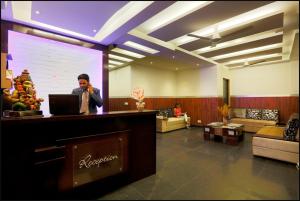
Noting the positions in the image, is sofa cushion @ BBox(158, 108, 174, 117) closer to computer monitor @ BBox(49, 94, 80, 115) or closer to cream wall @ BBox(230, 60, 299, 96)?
cream wall @ BBox(230, 60, 299, 96)

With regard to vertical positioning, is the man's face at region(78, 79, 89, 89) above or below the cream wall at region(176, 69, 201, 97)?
below

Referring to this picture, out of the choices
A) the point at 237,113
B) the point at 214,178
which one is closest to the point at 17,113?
the point at 214,178

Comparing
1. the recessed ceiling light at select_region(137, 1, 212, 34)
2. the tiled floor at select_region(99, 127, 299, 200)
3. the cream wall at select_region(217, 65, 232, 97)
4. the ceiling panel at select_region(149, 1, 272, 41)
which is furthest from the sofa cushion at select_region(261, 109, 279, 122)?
the recessed ceiling light at select_region(137, 1, 212, 34)

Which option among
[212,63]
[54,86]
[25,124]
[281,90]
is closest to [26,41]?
[54,86]

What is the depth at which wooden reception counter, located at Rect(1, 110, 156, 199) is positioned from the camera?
1.57 metres

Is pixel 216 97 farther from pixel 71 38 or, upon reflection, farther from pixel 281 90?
pixel 71 38

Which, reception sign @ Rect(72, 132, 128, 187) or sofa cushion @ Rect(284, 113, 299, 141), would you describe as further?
sofa cushion @ Rect(284, 113, 299, 141)

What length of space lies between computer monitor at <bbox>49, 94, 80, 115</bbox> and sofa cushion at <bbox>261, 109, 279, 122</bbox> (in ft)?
22.8

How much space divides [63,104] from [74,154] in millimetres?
614

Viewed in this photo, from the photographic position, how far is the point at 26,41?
190 cm

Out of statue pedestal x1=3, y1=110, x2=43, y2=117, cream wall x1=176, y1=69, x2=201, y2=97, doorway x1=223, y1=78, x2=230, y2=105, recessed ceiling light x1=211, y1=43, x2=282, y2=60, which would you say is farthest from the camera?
cream wall x1=176, y1=69, x2=201, y2=97

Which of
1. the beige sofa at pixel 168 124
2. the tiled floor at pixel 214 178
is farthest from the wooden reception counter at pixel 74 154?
the beige sofa at pixel 168 124

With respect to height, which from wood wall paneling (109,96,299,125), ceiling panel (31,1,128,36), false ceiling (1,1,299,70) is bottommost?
wood wall paneling (109,96,299,125)

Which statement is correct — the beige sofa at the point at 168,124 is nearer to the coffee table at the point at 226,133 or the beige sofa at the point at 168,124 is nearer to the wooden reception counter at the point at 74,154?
the coffee table at the point at 226,133
